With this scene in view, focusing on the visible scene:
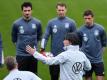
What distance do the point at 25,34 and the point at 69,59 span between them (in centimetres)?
280

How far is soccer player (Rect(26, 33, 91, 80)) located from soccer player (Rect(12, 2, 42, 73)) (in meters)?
2.60

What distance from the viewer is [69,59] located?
9.47 metres

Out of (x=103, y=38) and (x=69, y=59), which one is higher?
(x=103, y=38)

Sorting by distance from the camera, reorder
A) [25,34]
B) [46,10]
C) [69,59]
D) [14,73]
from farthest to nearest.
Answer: [46,10]
[25,34]
[69,59]
[14,73]

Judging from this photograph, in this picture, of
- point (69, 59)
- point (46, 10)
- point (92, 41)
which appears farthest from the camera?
point (46, 10)

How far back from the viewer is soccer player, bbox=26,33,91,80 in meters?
9.41

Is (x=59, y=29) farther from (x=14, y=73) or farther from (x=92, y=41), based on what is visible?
(x=14, y=73)

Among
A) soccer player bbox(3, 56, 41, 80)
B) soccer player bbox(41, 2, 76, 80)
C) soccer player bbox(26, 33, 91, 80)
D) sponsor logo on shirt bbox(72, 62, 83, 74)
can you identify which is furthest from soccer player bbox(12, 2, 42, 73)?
soccer player bbox(3, 56, 41, 80)

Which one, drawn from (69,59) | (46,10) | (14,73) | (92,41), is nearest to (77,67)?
(69,59)

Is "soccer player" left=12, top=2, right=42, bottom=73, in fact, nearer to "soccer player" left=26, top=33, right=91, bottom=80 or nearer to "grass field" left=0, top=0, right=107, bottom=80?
"soccer player" left=26, top=33, right=91, bottom=80

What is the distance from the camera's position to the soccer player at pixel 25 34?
474 inches

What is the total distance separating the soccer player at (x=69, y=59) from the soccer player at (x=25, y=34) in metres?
2.60

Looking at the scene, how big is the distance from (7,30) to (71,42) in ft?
24.6

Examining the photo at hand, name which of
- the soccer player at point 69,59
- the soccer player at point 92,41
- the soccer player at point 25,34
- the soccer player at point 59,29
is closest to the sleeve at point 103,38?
the soccer player at point 92,41
